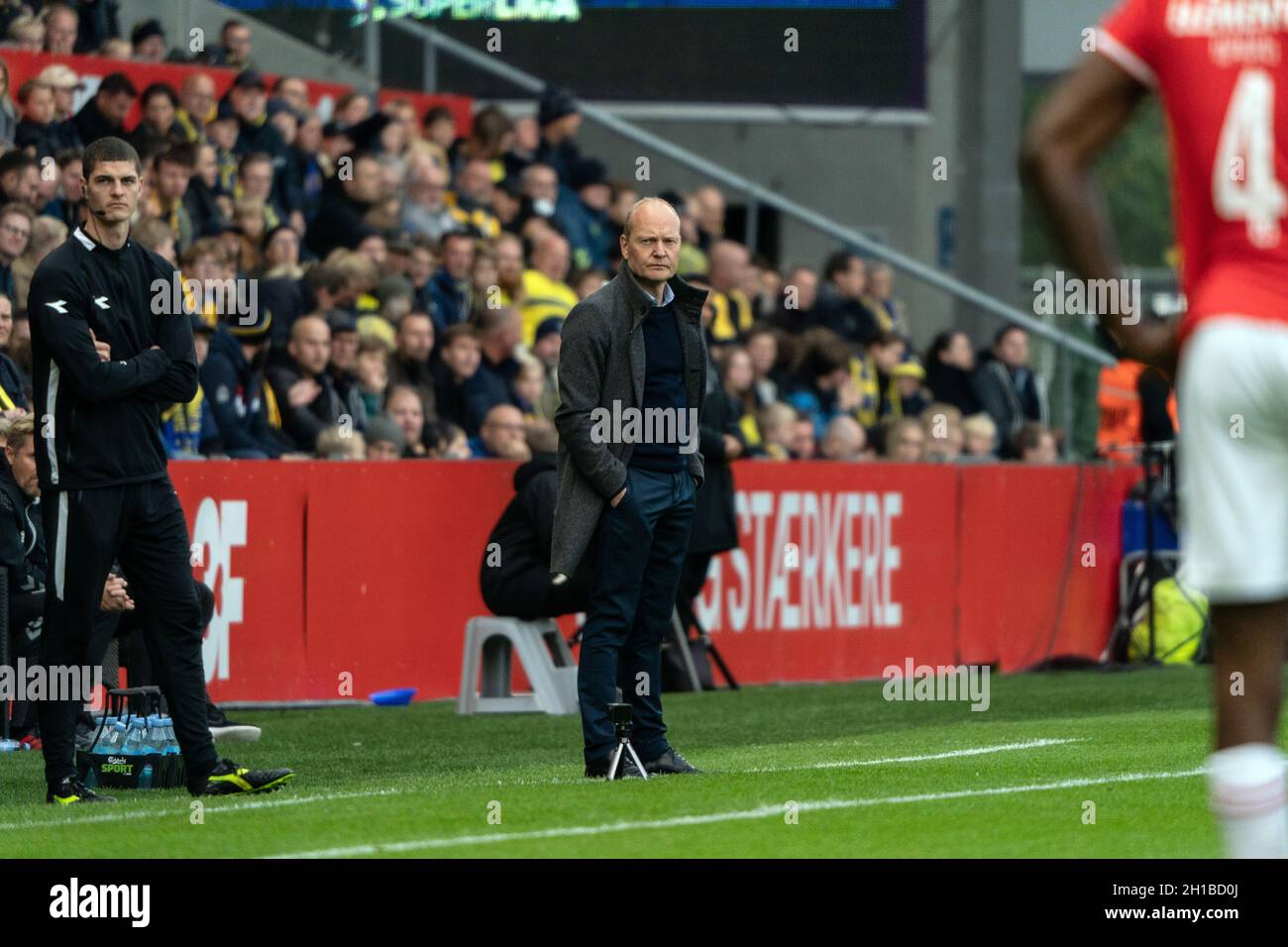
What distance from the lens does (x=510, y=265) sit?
60.6 feet

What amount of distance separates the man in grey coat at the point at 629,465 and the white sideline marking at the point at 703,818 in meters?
1.48

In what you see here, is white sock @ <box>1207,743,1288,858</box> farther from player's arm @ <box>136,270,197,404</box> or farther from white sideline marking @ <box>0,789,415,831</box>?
player's arm @ <box>136,270,197,404</box>

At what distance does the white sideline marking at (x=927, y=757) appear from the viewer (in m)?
9.98

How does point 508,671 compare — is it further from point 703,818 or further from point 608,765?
point 703,818

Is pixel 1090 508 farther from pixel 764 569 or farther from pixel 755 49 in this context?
pixel 755 49

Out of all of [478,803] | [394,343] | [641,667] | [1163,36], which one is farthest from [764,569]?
[1163,36]

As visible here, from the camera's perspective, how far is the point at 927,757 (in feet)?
34.3

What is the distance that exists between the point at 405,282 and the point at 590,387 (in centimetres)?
784

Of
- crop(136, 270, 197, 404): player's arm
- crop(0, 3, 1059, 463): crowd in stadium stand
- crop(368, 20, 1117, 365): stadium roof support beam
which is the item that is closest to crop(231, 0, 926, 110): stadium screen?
crop(368, 20, 1117, 365): stadium roof support beam

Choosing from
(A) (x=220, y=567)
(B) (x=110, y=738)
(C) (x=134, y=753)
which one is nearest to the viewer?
(C) (x=134, y=753)

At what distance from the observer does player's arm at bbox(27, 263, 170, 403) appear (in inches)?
355

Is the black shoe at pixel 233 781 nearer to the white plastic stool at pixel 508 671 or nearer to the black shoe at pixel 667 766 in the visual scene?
the black shoe at pixel 667 766

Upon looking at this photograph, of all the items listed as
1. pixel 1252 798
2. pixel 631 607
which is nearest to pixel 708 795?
pixel 631 607
